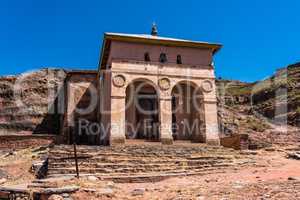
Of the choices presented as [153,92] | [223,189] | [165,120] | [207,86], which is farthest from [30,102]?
[223,189]

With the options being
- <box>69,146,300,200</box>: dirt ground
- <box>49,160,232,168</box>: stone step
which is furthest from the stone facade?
<box>69,146,300,200</box>: dirt ground

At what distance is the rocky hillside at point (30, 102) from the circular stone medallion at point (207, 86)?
18.4 m

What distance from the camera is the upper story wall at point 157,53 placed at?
867 inches

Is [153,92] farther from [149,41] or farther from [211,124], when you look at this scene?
[211,124]

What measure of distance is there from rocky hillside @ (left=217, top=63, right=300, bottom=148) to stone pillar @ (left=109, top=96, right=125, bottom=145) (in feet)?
33.6

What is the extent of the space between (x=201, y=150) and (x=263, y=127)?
17.5 meters

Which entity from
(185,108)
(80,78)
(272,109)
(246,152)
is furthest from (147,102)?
(272,109)

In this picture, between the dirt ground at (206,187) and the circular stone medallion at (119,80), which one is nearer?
the dirt ground at (206,187)

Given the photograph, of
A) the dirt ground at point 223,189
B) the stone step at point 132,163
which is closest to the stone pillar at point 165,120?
the stone step at point 132,163

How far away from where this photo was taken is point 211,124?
74.6ft

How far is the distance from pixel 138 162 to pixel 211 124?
8.91m

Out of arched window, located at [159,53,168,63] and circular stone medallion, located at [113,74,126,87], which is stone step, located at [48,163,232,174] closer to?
circular stone medallion, located at [113,74,126,87]

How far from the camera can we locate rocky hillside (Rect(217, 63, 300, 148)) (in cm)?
2958

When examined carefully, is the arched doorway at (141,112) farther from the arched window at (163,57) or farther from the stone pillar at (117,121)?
the stone pillar at (117,121)
